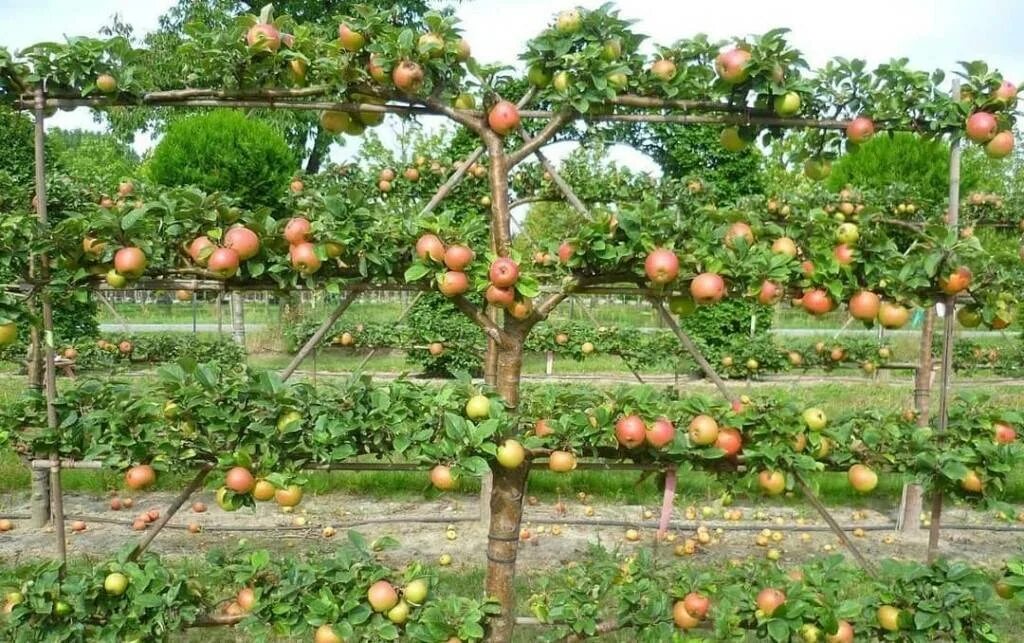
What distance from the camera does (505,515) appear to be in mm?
2400

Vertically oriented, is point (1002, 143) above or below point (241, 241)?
above

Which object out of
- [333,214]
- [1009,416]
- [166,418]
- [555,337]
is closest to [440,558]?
[166,418]

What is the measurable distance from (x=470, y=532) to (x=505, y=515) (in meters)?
2.53

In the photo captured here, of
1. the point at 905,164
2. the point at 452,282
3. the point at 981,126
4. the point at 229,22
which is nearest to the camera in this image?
the point at 452,282

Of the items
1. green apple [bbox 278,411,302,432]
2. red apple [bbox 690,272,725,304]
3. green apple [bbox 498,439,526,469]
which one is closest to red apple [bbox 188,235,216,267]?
green apple [bbox 278,411,302,432]

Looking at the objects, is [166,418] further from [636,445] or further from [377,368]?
[377,368]

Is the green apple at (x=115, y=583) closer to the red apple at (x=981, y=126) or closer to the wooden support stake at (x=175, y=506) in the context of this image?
the wooden support stake at (x=175, y=506)

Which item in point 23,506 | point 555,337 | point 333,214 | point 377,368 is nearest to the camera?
point 333,214

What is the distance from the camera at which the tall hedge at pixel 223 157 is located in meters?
10.1

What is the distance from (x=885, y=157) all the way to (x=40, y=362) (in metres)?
9.12

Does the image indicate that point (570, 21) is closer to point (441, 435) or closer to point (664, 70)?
point (664, 70)

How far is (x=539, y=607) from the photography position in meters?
2.37

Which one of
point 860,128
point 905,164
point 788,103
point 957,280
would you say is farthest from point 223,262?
point 905,164

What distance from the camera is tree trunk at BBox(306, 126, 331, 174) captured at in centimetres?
1502
